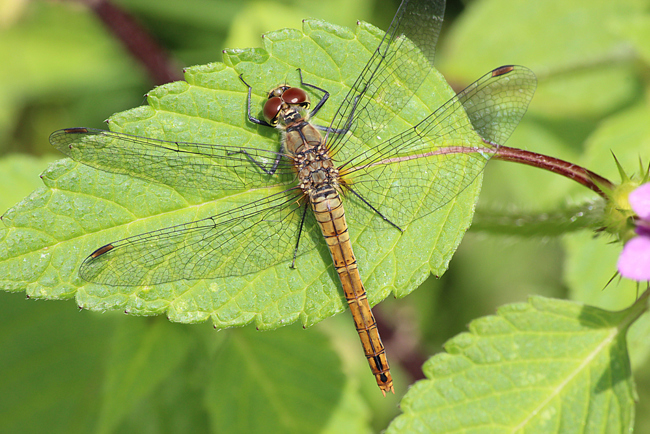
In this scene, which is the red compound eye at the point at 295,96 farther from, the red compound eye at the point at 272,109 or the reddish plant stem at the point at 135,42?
the reddish plant stem at the point at 135,42

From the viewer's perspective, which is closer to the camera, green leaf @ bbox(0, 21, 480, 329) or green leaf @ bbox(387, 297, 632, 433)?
green leaf @ bbox(0, 21, 480, 329)

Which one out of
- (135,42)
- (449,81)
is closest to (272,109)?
(135,42)

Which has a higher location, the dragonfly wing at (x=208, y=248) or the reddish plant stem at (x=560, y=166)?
the dragonfly wing at (x=208, y=248)

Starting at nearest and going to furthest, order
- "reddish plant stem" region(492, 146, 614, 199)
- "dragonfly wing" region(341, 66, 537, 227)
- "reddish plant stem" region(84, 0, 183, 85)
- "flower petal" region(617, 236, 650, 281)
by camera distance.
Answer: "flower petal" region(617, 236, 650, 281) → "reddish plant stem" region(492, 146, 614, 199) → "dragonfly wing" region(341, 66, 537, 227) → "reddish plant stem" region(84, 0, 183, 85)

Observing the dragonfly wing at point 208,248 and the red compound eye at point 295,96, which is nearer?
the dragonfly wing at point 208,248

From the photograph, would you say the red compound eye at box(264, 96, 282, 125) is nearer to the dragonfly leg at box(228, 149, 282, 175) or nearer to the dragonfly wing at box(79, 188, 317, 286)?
the dragonfly leg at box(228, 149, 282, 175)

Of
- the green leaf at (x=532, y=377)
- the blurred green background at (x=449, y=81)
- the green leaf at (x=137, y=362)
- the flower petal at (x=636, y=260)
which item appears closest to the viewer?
the flower petal at (x=636, y=260)

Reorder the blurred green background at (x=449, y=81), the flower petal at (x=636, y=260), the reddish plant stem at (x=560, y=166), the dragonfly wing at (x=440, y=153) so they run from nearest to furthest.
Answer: the flower petal at (x=636, y=260), the reddish plant stem at (x=560, y=166), the dragonfly wing at (x=440, y=153), the blurred green background at (x=449, y=81)

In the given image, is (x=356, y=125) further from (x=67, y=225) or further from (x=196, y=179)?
(x=67, y=225)

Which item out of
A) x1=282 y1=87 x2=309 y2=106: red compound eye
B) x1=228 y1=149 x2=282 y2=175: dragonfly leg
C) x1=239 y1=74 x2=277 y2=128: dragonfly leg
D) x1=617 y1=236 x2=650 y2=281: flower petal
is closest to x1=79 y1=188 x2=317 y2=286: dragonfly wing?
x1=228 y1=149 x2=282 y2=175: dragonfly leg

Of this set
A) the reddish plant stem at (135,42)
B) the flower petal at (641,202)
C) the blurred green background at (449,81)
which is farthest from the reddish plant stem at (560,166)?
the reddish plant stem at (135,42)
